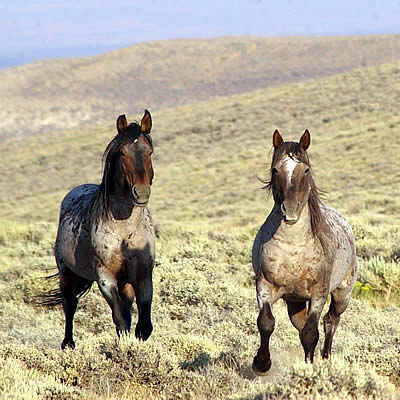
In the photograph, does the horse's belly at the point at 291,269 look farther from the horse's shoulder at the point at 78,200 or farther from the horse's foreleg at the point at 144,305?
the horse's shoulder at the point at 78,200

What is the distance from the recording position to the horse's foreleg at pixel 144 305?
19.8ft

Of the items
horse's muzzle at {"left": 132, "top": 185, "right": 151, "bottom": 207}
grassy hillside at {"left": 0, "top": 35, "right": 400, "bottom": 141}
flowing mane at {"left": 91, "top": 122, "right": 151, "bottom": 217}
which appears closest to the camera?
horse's muzzle at {"left": 132, "top": 185, "right": 151, "bottom": 207}

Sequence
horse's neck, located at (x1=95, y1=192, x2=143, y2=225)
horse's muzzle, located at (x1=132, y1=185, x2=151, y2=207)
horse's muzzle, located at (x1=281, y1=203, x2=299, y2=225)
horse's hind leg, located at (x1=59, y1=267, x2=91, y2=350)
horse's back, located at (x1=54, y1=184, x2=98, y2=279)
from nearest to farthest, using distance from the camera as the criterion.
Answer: horse's muzzle, located at (x1=281, y1=203, x2=299, y2=225)
horse's muzzle, located at (x1=132, y1=185, x2=151, y2=207)
horse's neck, located at (x1=95, y1=192, x2=143, y2=225)
horse's back, located at (x1=54, y1=184, x2=98, y2=279)
horse's hind leg, located at (x1=59, y1=267, x2=91, y2=350)

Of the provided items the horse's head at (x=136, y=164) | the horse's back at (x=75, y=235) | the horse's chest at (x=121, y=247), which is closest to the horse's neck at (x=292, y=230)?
the horse's head at (x=136, y=164)

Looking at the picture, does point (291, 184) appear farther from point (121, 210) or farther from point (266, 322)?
point (121, 210)

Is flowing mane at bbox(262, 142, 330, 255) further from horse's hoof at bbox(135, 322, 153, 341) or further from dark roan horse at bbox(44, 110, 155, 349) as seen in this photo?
horse's hoof at bbox(135, 322, 153, 341)

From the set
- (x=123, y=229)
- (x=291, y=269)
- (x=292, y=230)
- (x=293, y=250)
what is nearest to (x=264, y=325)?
(x=291, y=269)

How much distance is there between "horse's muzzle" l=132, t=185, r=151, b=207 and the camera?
217 inches

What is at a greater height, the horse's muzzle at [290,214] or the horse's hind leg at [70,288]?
the horse's muzzle at [290,214]

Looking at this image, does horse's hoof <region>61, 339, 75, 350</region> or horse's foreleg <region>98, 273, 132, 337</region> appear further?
horse's hoof <region>61, 339, 75, 350</region>

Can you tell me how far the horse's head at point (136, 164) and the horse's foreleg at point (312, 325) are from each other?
158 centimetres

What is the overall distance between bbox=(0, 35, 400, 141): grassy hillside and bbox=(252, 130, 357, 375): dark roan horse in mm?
63683

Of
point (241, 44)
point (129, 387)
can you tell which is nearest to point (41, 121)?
point (241, 44)

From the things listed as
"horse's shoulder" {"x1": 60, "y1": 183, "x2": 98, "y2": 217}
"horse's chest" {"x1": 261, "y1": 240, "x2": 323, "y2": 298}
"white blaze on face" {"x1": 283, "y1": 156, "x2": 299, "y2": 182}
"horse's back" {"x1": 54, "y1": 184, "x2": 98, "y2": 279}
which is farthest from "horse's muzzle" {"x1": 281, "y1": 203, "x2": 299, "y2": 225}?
"horse's shoulder" {"x1": 60, "y1": 183, "x2": 98, "y2": 217}
